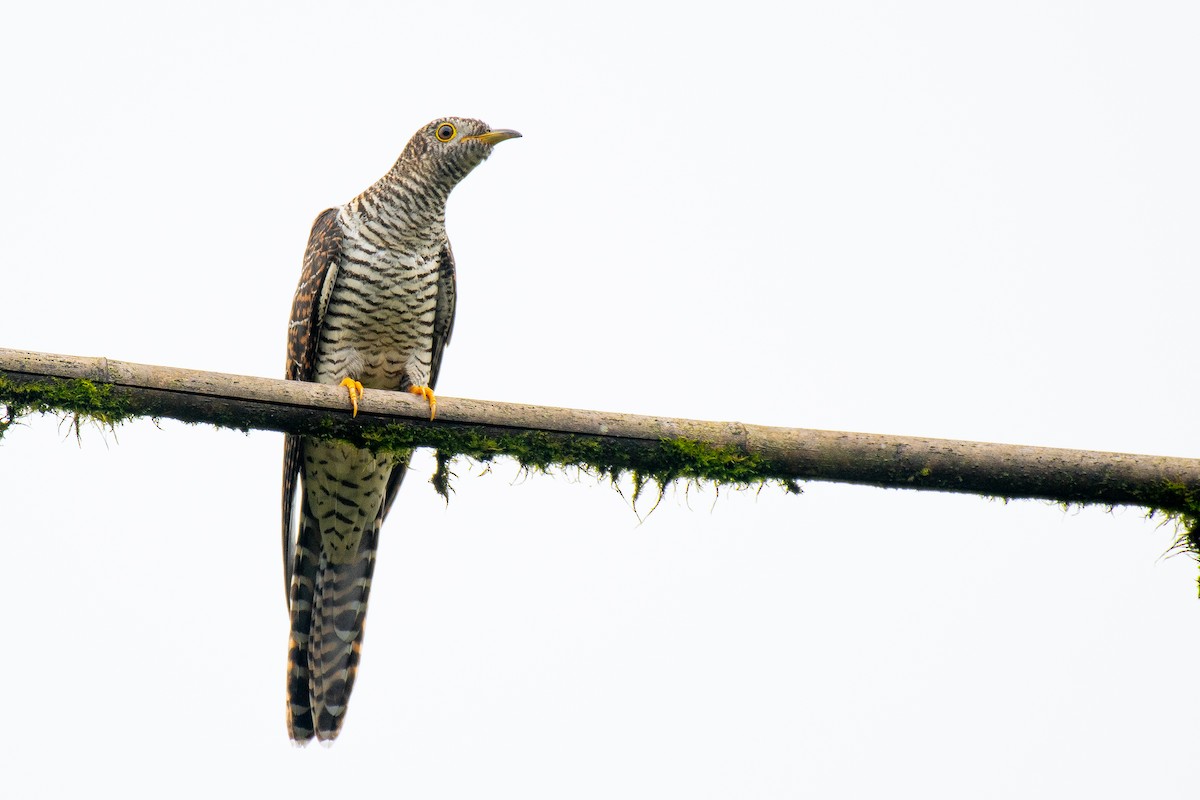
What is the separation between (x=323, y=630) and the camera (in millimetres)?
6234

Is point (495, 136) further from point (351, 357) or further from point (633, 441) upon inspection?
point (633, 441)

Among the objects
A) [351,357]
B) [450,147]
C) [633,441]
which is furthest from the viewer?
[450,147]

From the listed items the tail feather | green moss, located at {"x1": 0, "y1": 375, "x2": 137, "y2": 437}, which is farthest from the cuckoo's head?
green moss, located at {"x1": 0, "y1": 375, "x2": 137, "y2": 437}

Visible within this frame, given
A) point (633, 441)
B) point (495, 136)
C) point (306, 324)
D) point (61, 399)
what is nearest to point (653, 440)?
point (633, 441)

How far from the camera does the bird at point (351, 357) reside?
6.22m

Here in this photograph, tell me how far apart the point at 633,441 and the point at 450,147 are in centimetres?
329

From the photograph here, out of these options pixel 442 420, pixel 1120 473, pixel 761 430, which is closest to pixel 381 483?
pixel 442 420

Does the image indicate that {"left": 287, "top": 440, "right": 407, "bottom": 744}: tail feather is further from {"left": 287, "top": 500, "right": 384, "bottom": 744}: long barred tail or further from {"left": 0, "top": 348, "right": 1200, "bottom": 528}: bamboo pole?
{"left": 0, "top": 348, "right": 1200, "bottom": 528}: bamboo pole

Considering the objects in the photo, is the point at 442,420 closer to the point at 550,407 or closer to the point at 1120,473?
the point at 550,407

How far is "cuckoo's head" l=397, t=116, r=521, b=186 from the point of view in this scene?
6.53m

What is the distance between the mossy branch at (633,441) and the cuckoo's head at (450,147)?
2861mm

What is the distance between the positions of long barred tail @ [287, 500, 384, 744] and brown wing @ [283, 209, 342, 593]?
0.34 feet

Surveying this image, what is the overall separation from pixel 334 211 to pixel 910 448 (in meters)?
4.07

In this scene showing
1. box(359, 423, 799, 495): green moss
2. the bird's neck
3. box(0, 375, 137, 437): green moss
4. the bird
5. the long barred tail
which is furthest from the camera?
the bird's neck
